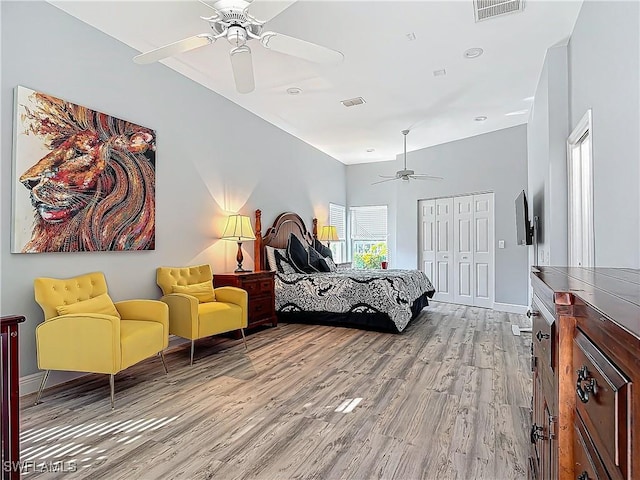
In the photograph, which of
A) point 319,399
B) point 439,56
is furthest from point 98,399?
point 439,56

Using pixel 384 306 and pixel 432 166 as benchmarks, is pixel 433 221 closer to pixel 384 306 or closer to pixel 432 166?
pixel 432 166

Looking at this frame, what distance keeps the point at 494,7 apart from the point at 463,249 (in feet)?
15.3

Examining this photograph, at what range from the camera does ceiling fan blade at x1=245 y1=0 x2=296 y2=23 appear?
2342mm

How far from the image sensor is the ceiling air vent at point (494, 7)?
296 cm

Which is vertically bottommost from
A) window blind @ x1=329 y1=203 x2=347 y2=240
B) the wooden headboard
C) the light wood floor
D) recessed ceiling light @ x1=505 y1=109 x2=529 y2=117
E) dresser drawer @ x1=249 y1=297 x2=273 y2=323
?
the light wood floor

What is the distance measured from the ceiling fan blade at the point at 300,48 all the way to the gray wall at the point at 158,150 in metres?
1.75

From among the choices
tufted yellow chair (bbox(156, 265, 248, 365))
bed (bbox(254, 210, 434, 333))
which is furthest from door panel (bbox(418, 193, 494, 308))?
tufted yellow chair (bbox(156, 265, 248, 365))

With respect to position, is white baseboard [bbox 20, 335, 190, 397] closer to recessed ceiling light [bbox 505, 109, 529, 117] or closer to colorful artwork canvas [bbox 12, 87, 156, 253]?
colorful artwork canvas [bbox 12, 87, 156, 253]

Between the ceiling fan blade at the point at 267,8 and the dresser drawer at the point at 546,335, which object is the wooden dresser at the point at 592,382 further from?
the ceiling fan blade at the point at 267,8

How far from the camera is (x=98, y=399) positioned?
2.77 metres

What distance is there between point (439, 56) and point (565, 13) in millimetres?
1057

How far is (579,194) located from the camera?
350 cm

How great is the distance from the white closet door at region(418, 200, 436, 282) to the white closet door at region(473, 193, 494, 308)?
83 cm

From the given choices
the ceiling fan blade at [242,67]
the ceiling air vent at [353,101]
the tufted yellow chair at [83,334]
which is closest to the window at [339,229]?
the ceiling air vent at [353,101]
